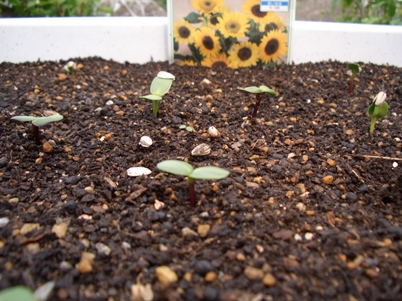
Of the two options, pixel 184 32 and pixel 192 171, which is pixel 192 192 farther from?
pixel 184 32

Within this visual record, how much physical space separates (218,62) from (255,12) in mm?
261

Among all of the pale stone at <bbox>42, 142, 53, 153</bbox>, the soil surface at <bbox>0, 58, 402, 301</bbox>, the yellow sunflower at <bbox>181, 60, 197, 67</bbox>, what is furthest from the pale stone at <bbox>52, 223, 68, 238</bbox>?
the yellow sunflower at <bbox>181, 60, 197, 67</bbox>

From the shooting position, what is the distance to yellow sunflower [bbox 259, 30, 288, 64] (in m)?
1.59

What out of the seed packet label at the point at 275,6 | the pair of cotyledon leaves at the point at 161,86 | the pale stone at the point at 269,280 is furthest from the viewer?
the seed packet label at the point at 275,6

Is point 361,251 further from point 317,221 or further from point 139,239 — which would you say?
point 139,239

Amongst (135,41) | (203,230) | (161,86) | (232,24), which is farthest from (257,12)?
(203,230)

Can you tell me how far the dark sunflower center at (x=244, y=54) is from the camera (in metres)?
1.61

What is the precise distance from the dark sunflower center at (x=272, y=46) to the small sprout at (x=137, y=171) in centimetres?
92

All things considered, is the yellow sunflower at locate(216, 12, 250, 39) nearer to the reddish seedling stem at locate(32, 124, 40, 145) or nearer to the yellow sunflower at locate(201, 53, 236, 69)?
the yellow sunflower at locate(201, 53, 236, 69)

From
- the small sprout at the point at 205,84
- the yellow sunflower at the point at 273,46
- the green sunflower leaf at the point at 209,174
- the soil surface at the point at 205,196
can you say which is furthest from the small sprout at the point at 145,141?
the yellow sunflower at the point at 273,46

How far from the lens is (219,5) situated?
5.13ft

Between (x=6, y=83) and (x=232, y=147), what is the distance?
1.00 metres

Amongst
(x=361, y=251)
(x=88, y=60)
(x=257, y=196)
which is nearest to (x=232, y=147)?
(x=257, y=196)

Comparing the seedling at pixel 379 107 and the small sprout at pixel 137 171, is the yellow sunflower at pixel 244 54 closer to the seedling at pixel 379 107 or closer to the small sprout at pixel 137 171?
the seedling at pixel 379 107
